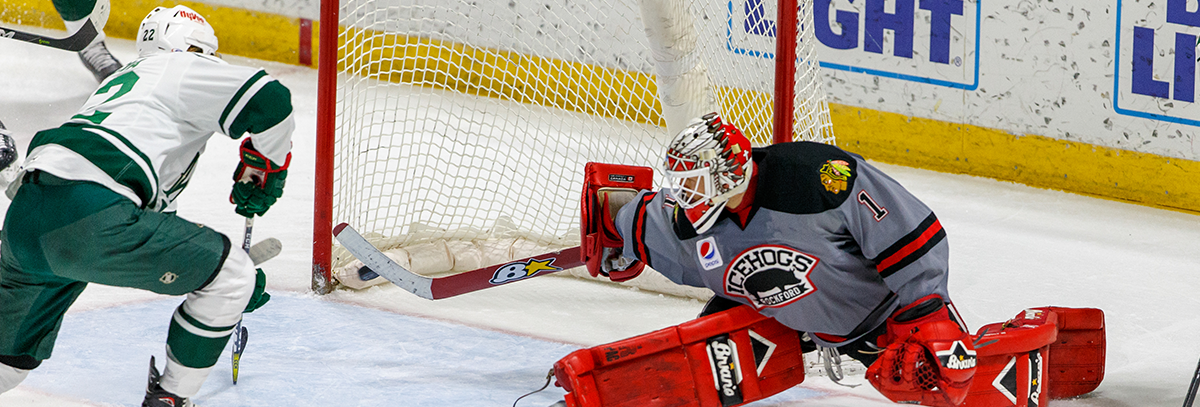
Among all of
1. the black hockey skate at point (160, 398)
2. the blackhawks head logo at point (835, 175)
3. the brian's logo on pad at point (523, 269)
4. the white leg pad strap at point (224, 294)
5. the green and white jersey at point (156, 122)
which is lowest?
the black hockey skate at point (160, 398)

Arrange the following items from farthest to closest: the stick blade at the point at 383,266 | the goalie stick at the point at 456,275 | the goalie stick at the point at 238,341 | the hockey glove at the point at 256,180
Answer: the stick blade at the point at 383,266, the goalie stick at the point at 456,275, the goalie stick at the point at 238,341, the hockey glove at the point at 256,180

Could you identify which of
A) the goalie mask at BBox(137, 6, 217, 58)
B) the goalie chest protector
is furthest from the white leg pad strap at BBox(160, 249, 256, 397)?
the goalie chest protector

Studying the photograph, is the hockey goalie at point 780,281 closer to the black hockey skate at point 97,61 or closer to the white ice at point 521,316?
the white ice at point 521,316

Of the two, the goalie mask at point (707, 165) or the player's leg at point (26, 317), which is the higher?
the goalie mask at point (707, 165)

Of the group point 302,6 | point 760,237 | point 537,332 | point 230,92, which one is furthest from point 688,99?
point 302,6

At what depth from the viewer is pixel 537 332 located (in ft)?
12.1

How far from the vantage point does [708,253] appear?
279 cm

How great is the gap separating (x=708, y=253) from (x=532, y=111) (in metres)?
1.76

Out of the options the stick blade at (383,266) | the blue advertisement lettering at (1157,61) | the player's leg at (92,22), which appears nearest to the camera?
the stick blade at (383,266)

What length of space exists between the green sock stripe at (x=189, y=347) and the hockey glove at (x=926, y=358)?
1330 mm

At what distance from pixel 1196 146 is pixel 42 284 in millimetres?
3868

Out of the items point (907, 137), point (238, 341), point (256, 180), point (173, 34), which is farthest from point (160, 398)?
point (907, 137)

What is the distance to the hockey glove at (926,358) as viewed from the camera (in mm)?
2561

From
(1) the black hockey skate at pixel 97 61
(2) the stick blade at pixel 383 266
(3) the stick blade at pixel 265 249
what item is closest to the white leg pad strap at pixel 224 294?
(3) the stick blade at pixel 265 249
